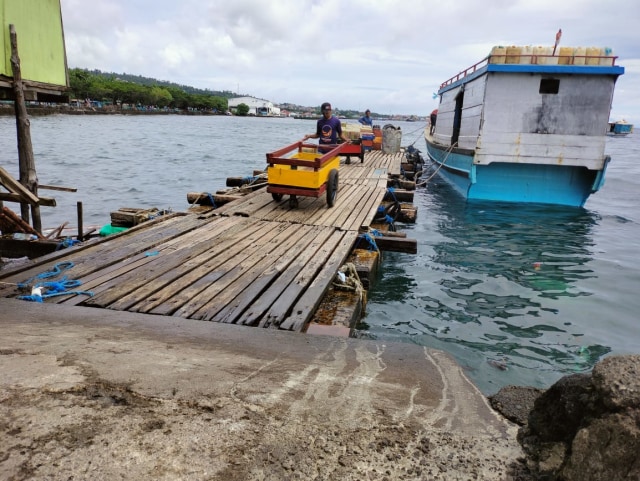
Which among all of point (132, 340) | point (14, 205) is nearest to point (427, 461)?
point (132, 340)

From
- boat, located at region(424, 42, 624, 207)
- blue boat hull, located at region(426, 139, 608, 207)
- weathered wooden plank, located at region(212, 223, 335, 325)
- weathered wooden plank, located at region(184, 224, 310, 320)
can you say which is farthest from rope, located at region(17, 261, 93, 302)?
blue boat hull, located at region(426, 139, 608, 207)

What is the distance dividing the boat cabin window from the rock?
14558 mm

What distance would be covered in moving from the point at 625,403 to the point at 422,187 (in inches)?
773

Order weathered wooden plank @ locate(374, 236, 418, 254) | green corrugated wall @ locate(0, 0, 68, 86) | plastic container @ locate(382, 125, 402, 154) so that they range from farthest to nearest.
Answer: plastic container @ locate(382, 125, 402, 154) → weathered wooden plank @ locate(374, 236, 418, 254) → green corrugated wall @ locate(0, 0, 68, 86)

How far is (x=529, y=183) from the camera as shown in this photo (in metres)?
15.9

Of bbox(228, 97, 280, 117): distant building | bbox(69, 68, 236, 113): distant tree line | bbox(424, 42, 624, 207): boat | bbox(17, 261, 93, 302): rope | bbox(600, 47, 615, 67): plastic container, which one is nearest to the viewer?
bbox(17, 261, 93, 302): rope

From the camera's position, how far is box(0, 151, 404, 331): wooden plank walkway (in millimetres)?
4285

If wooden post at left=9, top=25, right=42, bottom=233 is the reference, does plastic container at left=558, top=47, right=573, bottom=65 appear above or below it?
above

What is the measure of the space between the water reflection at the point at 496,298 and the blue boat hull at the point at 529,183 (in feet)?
7.48

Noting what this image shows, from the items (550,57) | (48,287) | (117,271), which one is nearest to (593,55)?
(550,57)

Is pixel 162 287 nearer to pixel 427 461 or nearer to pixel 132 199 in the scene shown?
pixel 427 461

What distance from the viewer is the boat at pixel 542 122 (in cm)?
1397

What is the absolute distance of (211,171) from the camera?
2464 cm

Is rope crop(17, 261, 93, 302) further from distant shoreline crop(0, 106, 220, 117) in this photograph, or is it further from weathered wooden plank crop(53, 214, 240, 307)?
distant shoreline crop(0, 106, 220, 117)
